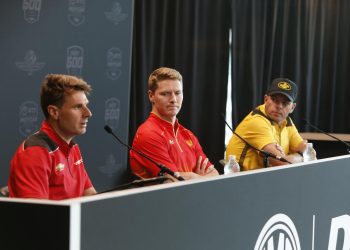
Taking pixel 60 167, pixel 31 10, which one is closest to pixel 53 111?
pixel 60 167

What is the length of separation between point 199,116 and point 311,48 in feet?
6.22

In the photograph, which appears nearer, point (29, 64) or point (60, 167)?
point (60, 167)

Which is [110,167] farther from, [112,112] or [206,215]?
[206,215]

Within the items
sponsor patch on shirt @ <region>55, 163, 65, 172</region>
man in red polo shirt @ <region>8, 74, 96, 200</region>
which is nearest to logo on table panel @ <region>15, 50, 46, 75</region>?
man in red polo shirt @ <region>8, 74, 96, 200</region>

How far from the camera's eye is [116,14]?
4.86 metres

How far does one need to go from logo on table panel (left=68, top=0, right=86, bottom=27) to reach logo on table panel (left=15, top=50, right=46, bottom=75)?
0.41 metres

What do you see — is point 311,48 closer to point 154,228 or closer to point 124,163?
point 124,163

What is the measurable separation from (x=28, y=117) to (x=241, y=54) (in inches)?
119

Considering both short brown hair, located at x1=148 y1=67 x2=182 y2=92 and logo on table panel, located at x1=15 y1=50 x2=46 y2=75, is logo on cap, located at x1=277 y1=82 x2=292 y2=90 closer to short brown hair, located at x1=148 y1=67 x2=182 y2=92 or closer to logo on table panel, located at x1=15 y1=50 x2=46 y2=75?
short brown hair, located at x1=148 y1=67 x2=182 y2=92

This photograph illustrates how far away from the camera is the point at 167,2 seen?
6090 mm

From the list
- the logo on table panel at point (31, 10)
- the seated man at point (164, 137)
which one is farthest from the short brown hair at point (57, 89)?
the logo on table panel at point (31, 10)

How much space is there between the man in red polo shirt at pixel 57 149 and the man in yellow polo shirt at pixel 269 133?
155 centimetres

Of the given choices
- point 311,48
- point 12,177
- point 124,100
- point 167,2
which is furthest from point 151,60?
point 12,177

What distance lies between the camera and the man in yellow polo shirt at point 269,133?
423cm
